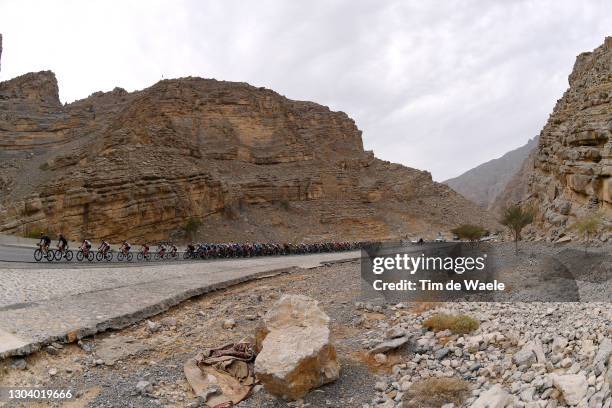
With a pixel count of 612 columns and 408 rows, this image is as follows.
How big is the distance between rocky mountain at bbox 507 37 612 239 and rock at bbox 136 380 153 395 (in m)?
19.9

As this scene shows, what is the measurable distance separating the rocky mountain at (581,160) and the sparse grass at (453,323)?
1471 centimetres

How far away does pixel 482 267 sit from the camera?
19.7m

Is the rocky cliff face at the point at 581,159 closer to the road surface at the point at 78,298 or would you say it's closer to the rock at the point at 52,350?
the road surface at the point at 78,298

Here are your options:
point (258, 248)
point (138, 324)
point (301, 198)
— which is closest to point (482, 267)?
point (138, 324)

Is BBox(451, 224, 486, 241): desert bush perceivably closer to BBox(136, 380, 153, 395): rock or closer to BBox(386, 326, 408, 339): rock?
BBox(386, 326, 408, 339): rock

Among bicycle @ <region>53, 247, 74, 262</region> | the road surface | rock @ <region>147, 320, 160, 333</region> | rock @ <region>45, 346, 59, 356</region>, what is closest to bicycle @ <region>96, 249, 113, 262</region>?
bicycle @ <region>53, 247, 74, 262</region>

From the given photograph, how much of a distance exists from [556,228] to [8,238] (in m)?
34.5

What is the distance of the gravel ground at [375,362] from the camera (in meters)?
6.39

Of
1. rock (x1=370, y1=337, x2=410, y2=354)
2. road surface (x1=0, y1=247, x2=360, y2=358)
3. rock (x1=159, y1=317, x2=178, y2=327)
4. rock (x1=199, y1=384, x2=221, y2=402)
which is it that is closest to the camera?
rock (x1=199, y1=384, x2=221, y2=402)

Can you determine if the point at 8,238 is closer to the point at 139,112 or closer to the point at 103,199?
the point at 103,199

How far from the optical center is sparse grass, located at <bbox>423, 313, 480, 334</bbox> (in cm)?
896

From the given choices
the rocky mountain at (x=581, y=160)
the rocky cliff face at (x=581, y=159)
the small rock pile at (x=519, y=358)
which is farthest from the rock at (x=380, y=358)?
the rocky cliff face at (x=581, y=159)

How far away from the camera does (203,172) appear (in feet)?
172

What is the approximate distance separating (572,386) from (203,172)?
49536mm
